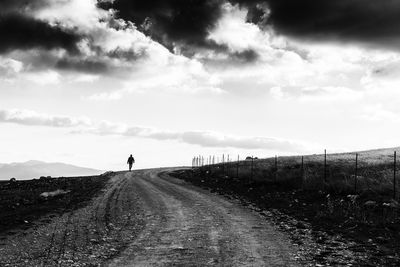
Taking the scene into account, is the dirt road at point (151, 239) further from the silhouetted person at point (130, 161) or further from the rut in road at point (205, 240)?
the silhouetted person at point (130, 161)

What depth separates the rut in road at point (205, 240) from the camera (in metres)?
10.1

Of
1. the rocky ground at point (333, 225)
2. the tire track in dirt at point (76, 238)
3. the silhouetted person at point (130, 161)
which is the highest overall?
the silhouetted person at point (130, 161)

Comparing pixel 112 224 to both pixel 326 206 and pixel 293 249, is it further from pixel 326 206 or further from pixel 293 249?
pixel 326 206

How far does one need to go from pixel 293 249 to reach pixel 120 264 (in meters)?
4.94

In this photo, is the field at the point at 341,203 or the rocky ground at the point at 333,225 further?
the field at the point at 341,203

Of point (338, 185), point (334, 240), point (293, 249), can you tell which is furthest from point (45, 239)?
point (338, 185)

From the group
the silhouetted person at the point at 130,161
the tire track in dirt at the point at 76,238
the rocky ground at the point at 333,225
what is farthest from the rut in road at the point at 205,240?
the silhouetted person at the point at 130,161

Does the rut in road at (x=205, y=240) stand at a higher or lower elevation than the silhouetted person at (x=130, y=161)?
lower

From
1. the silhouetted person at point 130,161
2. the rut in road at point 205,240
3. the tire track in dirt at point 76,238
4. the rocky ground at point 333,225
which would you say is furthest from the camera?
the silhouetted person at point 130,161

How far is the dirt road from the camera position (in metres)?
10.1

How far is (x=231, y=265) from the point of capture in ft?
31.5

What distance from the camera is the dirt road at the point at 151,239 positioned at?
10133 mm

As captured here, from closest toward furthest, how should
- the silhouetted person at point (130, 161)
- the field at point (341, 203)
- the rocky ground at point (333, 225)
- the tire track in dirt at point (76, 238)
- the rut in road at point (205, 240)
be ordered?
the rut in road at point (205, 240), the tire track in dirt at point (76, 238), the rocky ground at point (333, 225), the field at point (341, 203), the silhouetted person at point (130, 161)

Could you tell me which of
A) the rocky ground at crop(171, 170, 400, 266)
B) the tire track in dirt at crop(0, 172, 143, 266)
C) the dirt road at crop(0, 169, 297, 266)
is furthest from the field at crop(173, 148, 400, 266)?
the tire track in dirt at crop(0, 172, 143, 266)
